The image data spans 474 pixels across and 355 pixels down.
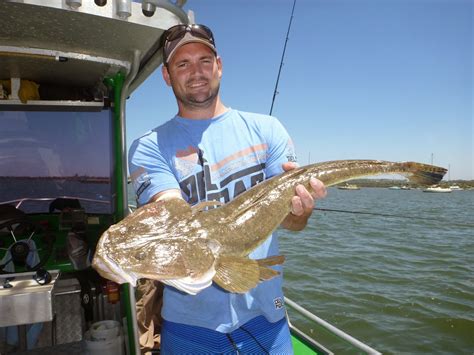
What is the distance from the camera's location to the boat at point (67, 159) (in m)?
2.96

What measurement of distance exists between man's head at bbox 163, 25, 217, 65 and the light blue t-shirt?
1.68ft

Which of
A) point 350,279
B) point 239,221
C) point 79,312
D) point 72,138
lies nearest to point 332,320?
point 350,279

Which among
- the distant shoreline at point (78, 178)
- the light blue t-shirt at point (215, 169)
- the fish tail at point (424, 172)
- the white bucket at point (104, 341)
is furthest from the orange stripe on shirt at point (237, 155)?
the distant shoreline at point (78, 178)

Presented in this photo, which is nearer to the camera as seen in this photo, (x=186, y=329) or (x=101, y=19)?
(x=186, y=329)

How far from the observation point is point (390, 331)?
9.18 meters

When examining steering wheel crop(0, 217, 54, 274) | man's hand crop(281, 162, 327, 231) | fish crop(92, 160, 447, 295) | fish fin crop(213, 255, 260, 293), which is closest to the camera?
fish crop(92, 160, 447, 295)

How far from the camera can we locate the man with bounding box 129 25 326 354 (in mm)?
2465

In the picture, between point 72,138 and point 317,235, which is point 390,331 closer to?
point 72,138

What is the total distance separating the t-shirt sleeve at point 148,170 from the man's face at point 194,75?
0.41 m

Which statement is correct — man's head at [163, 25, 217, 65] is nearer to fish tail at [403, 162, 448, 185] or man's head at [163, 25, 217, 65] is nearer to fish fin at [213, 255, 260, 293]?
fish fin at [213, 255, 260, 293]

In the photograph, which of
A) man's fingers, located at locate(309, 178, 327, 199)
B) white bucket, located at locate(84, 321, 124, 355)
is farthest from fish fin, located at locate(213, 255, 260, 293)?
white bucket, located at locate(84, 321, 124, 355)

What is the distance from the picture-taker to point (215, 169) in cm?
263

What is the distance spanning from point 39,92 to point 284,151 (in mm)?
3970

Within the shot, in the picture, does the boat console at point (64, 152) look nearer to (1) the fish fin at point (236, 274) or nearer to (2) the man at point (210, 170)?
(2) the man at point (210, 170)
